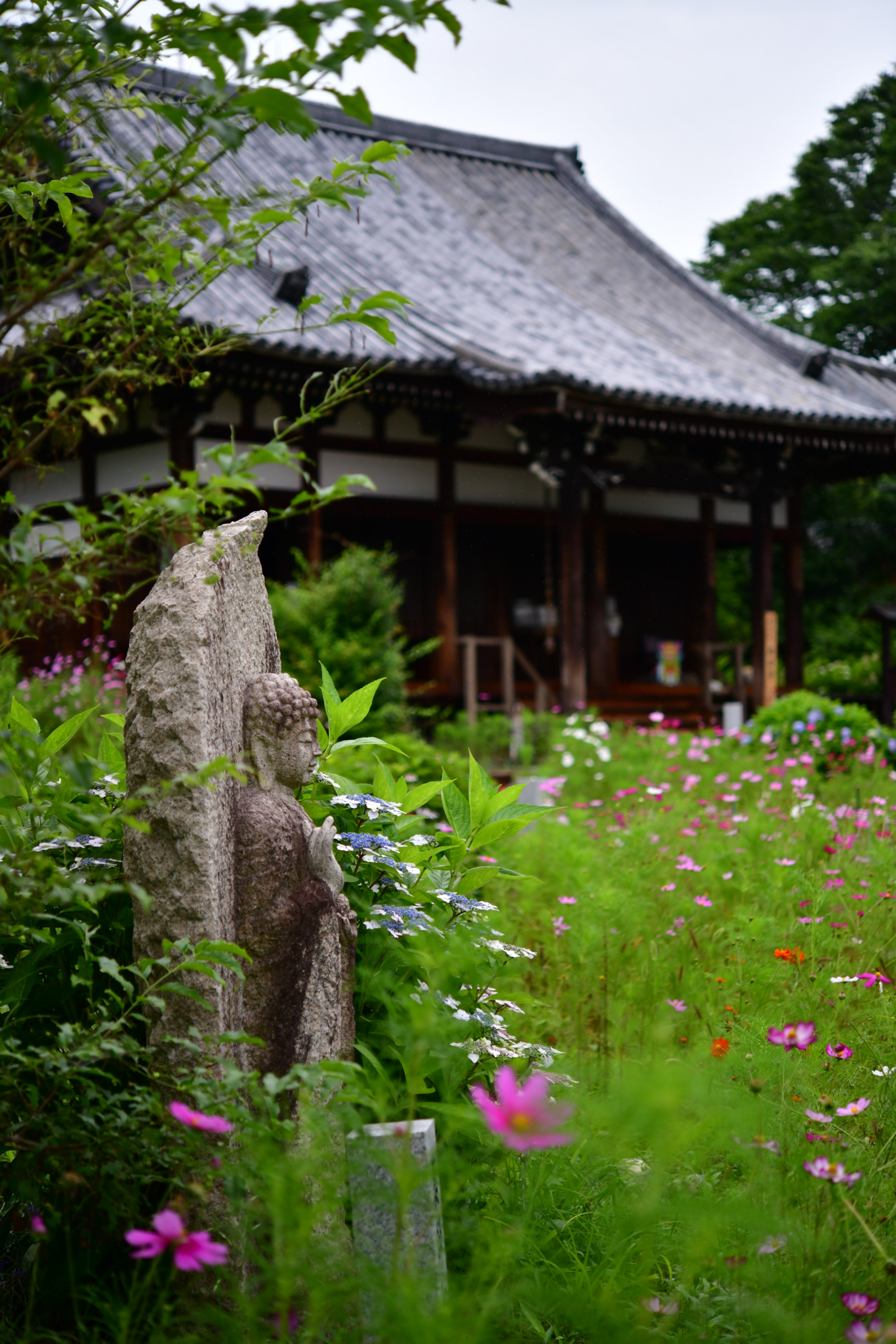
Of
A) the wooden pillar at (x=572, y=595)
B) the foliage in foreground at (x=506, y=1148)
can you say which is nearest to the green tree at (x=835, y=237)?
the wooden pillar at (x=572, y=595)

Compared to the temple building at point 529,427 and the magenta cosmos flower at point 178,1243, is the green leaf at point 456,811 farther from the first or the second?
the temple building at point 529,427

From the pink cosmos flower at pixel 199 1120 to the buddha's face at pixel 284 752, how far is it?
715 mm

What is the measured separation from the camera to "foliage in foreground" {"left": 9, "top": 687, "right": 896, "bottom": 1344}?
160 centimetres

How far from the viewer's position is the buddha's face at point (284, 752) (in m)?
2.22

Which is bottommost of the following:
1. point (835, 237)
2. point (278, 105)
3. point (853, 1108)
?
point (853, 1108)

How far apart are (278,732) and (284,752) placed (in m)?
0.04

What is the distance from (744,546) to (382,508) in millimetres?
7287

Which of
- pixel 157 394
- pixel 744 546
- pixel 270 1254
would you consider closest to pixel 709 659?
pixel 744 546

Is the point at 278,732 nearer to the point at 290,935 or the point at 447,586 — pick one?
the point at 290,935

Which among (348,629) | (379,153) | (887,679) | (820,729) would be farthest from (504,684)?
(379,153)

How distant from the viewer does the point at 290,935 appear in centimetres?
209

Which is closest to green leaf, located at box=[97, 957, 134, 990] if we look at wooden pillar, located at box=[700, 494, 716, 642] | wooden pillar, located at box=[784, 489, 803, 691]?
wooden pillar, located at box=[700, 494, 716, 642]

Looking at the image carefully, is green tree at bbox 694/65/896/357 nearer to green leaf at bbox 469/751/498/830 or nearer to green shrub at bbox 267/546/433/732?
green shrub at bbox 267/546/433/732

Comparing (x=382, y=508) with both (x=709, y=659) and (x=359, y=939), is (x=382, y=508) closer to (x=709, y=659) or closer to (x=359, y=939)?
(x=709, y=659)
